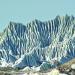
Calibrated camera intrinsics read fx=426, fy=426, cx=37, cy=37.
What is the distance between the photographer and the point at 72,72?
21.3 metres

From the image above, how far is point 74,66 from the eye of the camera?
69.5 ft

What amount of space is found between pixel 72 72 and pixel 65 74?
61cm

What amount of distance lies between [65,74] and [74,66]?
861 millimetres

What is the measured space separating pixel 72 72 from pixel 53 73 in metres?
1.26

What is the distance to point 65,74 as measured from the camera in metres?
21.8

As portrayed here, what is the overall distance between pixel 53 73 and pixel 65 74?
57.7 inches

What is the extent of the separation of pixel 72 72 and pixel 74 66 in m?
0.34

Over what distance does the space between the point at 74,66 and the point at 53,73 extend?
130 centimetres

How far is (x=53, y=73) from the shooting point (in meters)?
20.5
